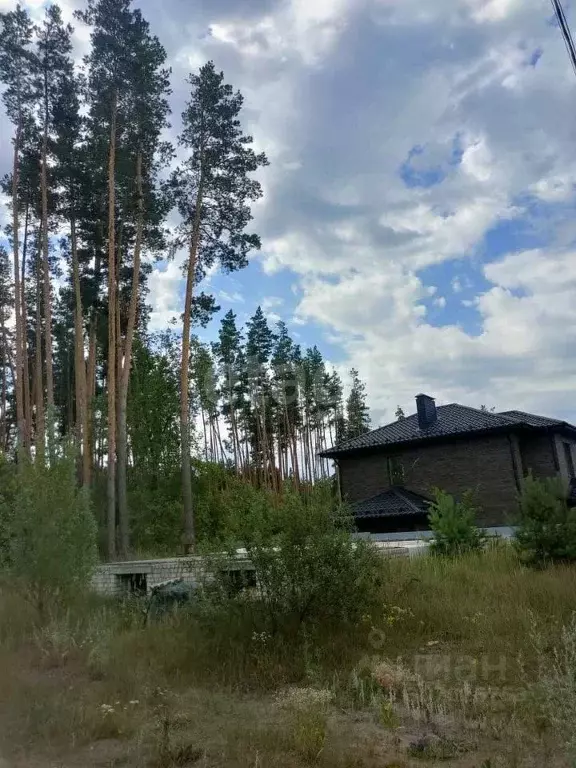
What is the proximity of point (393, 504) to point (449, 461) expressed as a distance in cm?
286

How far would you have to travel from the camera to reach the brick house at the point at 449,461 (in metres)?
23.3

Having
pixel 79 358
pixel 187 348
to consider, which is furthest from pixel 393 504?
pixel 79 358

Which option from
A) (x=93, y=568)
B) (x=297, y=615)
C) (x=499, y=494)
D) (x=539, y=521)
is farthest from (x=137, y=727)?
(x=499, y=494)

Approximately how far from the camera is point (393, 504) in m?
24.0

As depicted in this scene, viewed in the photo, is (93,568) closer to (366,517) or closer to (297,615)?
(297,615)

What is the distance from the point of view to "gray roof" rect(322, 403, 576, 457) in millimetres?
23734

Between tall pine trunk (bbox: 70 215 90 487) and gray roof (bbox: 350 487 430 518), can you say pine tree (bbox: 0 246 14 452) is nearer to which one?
tall pine trunk (bbox: 70 215 90 487)

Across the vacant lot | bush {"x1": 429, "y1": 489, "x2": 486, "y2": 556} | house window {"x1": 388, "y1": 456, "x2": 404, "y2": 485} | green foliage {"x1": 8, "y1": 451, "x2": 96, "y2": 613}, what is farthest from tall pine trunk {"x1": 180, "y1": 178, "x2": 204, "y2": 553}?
green foliage {"x1": 8, "y1": 451, "x2": 96, "y2": 613}

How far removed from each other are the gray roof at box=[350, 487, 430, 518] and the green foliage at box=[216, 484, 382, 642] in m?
14.5

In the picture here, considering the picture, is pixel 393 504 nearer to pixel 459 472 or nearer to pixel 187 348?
pixel 459 472

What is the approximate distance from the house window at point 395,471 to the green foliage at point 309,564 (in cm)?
1745

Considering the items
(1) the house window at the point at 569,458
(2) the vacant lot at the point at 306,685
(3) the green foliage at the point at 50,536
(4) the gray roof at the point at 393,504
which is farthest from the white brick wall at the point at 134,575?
(1) the house window at the point at 569,458

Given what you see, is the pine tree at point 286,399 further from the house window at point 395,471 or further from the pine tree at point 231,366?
the house window at point 395,471

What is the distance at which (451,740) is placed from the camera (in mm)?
5129
